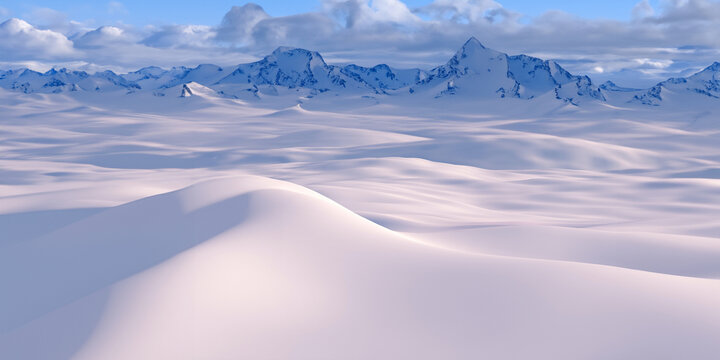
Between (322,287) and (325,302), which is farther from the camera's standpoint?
(322,287)

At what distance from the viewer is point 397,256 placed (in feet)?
28.7

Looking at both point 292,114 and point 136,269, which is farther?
point 292,114

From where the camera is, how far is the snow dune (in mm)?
6164

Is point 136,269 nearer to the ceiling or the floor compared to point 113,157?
nearer to the ceiling

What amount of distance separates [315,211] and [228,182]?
3303 mm

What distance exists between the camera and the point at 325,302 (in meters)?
7.25

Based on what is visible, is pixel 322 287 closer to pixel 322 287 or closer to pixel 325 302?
pixel 322 287

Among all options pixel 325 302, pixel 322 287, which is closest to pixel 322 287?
pixel 322 287

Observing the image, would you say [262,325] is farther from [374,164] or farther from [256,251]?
[374,164]

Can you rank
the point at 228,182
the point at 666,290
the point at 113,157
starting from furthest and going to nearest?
the point at 113,157 → the point at 228,182 → the point at 666,290

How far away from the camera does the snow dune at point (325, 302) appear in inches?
243

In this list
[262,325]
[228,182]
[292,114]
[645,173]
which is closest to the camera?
[262,325]

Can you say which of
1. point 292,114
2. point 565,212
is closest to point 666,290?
point 565,212

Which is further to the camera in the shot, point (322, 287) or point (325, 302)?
point (322, 287)
